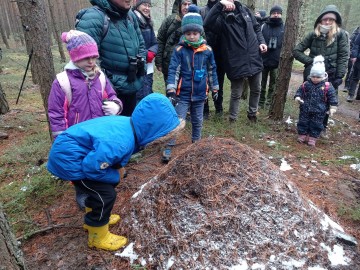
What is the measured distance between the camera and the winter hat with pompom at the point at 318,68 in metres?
5.28

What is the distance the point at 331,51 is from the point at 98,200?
5253 millimetres

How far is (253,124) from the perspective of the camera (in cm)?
632

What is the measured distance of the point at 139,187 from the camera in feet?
12.4

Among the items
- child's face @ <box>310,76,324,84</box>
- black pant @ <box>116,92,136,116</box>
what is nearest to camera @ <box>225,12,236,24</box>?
child's face @ <box>310,76,324,84</box>

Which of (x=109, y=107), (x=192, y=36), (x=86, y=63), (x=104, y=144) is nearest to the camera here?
(x=104, y=144)

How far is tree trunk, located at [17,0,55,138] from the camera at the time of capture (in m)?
3.79

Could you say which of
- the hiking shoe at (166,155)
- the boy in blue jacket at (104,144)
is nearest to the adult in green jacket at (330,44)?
the hiking shoe at (166,155)

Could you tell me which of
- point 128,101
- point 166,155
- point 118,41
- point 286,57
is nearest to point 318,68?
point 286,57

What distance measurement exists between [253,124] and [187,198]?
12.5ft

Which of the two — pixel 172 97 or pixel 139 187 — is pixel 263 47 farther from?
pixel 139 187

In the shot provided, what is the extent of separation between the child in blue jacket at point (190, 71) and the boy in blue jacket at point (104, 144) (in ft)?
6.91

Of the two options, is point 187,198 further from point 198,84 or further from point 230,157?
point 198,84

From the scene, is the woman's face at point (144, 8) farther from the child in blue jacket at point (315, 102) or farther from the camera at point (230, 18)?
the child in blue jacket at point (315, 102)

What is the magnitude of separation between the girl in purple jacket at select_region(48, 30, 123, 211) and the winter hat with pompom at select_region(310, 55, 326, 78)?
12.8 feet
